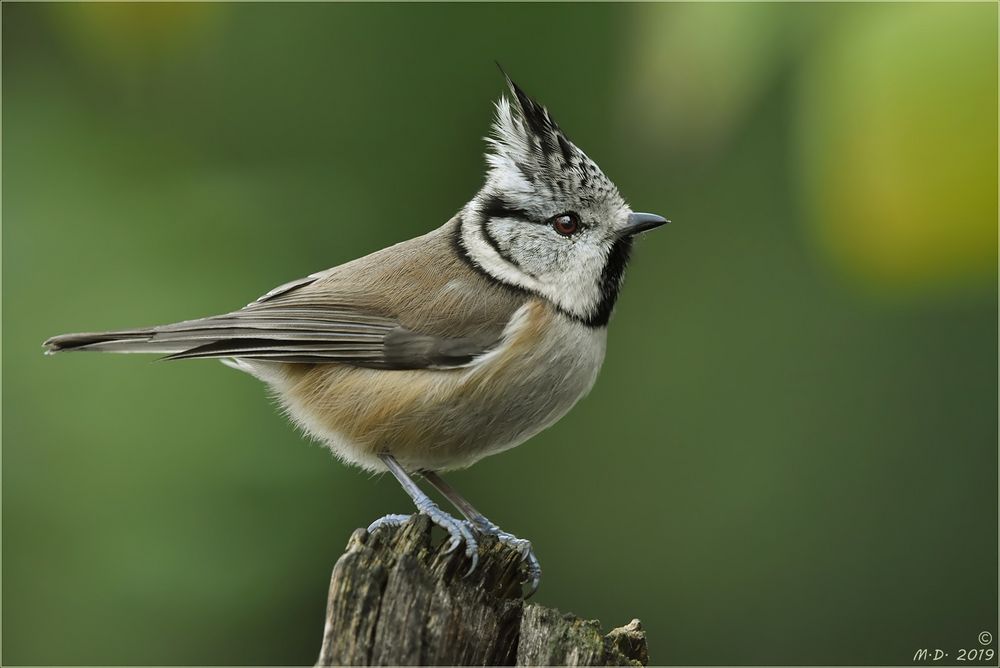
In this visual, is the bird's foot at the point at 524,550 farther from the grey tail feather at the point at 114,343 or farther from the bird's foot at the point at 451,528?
the grey tail feather at the point at 114,343

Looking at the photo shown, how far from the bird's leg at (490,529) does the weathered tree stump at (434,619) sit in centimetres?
26

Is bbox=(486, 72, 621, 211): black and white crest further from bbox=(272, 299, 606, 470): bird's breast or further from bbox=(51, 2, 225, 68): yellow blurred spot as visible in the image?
bbox=(51, 2, 225, 68): yellow blurred spot

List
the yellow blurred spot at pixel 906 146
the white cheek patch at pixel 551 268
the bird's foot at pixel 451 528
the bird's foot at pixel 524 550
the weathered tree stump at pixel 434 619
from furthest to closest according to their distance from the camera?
the white cheek patch at pixel 551 268, the bird's foot at pixel 524 550, the bird's foot at pixel 451 528, the yellow blurred spot at pixel 906 146, the weathered tree stump at pixel 434 619

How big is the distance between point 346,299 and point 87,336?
2.82 ft

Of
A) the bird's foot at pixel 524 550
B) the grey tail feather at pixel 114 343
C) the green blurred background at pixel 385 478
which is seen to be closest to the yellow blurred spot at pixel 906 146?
the green blurred background at pixel 385 478

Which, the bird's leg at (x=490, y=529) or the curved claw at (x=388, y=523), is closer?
the curved claw at (x=388, y=523)

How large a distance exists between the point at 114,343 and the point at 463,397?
1.15 meters

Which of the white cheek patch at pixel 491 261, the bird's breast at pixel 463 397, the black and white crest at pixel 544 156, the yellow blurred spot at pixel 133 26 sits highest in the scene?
the yellow blurred spot at pixel 133 26

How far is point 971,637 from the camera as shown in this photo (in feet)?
15.3

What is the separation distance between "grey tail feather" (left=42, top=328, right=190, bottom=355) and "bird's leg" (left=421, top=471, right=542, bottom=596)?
1.04 meters

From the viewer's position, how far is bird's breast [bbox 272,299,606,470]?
3561mm

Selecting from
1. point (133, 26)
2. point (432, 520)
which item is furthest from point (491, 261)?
point (133, 26)

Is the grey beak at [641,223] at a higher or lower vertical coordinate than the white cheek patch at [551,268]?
higher

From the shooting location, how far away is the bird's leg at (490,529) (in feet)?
10.8
